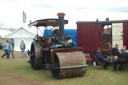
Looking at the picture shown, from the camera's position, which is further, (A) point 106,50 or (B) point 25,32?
(B) point 25,32

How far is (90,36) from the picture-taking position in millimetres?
9000

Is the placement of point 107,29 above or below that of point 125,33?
above

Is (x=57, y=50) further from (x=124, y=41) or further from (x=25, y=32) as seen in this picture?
(x=25, y=32)

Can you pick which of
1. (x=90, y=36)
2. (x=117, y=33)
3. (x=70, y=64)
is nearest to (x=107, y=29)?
(x=117, y=33)

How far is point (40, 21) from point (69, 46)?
1915 millimetres

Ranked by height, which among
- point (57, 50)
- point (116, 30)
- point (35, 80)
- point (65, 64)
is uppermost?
point (116, 30)

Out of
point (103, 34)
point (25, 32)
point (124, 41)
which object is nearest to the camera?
point (124, 41)

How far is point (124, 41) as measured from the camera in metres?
8.54

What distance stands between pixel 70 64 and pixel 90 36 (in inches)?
159

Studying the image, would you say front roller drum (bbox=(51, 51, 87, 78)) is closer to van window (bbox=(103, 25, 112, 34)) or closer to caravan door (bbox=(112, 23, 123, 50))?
caravan door (bbox=(112, 23, 123, 50))

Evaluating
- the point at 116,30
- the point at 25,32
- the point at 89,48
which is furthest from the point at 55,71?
the point at 25,32

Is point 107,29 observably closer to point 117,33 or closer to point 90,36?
point 117,33

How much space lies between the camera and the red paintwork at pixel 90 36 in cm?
891

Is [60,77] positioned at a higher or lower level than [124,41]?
lower
